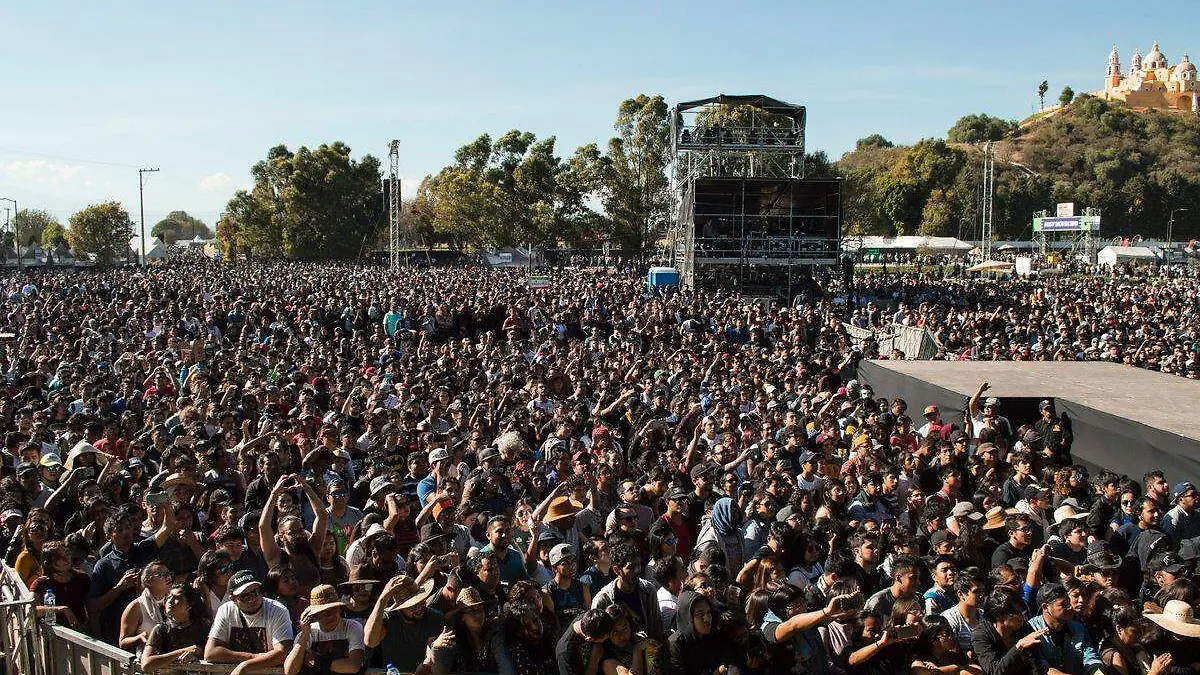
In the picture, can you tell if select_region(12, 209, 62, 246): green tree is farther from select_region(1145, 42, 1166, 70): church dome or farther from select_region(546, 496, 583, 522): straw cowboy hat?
select_region(1145, 42, 1166, 70): church dome

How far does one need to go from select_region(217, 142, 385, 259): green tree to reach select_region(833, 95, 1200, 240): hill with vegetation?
104 feet

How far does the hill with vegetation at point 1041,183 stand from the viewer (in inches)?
2783

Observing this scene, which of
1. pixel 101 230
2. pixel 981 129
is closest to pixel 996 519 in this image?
pixel 101 230

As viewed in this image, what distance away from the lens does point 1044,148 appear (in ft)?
307

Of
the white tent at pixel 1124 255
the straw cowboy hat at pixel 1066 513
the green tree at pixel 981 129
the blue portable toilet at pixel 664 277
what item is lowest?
the straw cowboy hat at pixel 1066 513

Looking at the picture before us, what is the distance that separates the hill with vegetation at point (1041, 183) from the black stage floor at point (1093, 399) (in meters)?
55.4

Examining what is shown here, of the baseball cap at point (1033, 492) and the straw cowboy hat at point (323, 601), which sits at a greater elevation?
the straw cowboy hat at point (323, 601)

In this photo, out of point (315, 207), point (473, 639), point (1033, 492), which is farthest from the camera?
point (315, 207)

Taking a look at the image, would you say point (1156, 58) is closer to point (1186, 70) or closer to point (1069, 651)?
point (1186, 70)

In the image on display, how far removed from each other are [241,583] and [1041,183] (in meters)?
83.0

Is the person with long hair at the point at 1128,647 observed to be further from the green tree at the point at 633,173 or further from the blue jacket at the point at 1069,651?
the green tree at the point at 633,173

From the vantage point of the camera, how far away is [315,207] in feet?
206

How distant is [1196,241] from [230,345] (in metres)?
73.6

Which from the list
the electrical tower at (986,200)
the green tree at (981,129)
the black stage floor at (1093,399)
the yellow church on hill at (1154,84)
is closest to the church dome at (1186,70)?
the yellow church on hill at (1154,84)
